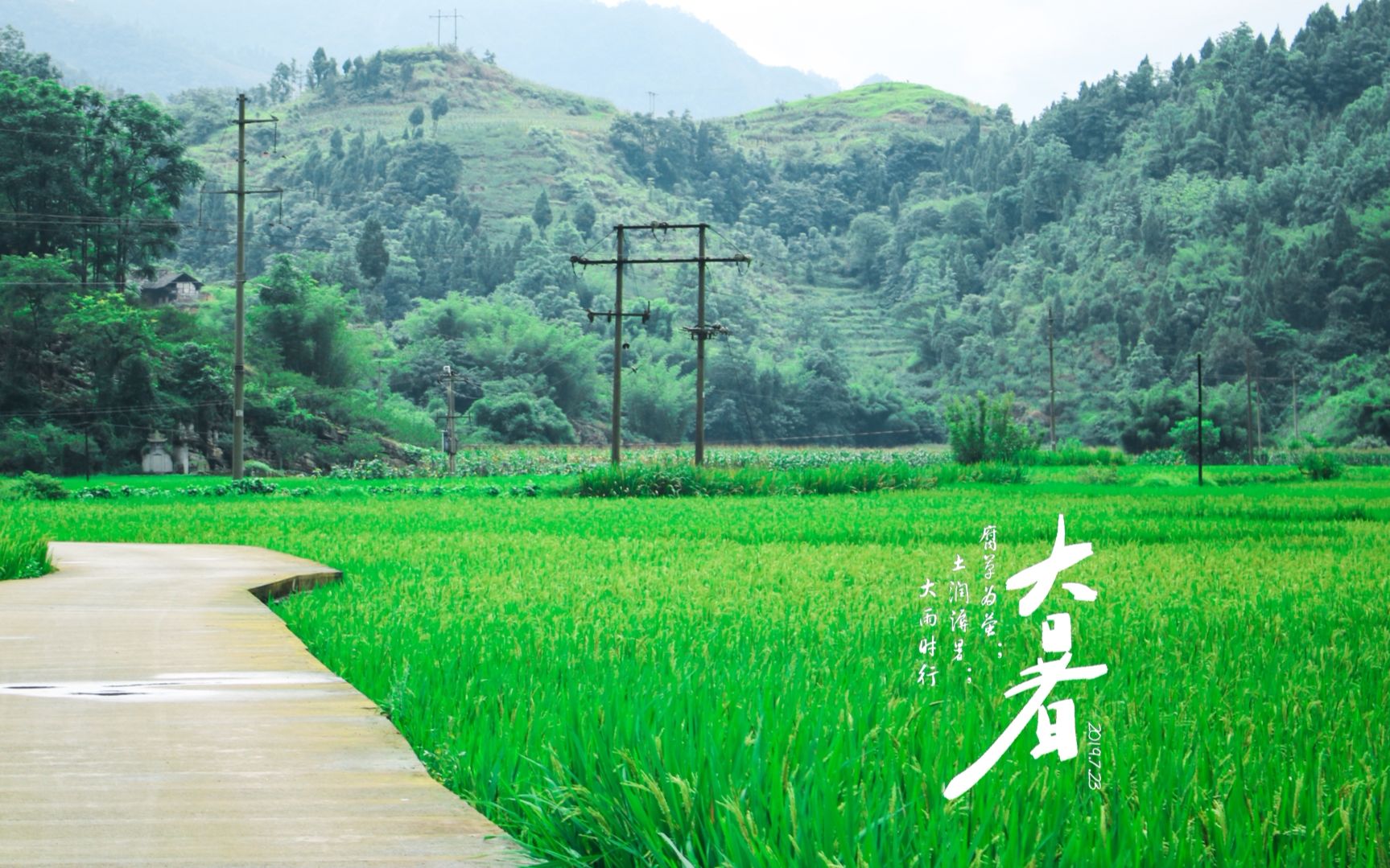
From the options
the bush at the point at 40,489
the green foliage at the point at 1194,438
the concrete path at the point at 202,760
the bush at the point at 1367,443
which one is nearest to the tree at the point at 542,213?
the green foliage at the point at 1194,438

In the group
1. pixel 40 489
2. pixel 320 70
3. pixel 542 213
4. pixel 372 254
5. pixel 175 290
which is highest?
pixel 320 70

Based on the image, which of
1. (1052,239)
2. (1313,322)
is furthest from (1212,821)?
(1052,239)

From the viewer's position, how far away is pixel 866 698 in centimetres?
455

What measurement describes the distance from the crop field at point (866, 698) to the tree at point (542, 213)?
12112cm

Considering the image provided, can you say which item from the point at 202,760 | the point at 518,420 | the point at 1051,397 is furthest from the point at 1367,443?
the point at 202,760

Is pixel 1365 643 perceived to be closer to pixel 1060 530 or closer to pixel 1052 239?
pixel 1060 530

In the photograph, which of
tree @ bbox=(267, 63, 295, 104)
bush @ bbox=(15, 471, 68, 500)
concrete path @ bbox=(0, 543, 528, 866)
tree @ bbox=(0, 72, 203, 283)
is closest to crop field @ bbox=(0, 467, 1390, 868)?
concrete path @ bbox=(0, 543, 528, 866)

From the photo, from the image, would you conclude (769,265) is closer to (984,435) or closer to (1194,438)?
(1194,438)

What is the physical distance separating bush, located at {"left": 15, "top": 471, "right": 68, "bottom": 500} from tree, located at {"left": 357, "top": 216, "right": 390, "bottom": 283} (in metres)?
73.6

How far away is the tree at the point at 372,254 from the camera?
330 ft

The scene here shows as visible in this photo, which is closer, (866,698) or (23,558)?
(866,698)

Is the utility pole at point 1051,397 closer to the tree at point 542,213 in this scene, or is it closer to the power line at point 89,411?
the power line at point 89,411

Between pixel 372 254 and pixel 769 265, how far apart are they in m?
57.7

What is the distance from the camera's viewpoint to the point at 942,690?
5.04 m
